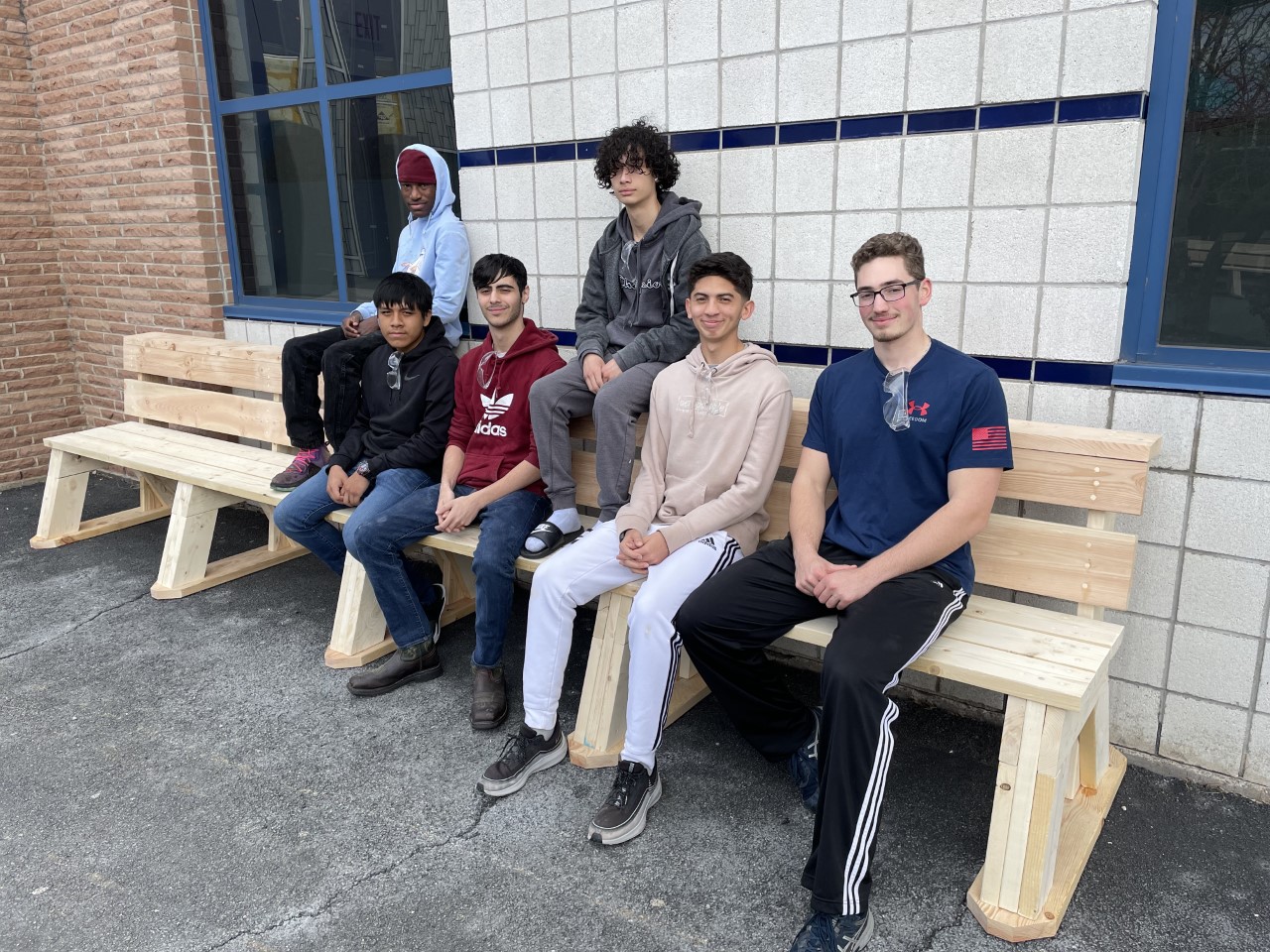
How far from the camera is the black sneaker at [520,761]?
2854 millimetres

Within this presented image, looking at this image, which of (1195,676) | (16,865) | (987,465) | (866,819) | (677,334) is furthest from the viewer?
(677,334)

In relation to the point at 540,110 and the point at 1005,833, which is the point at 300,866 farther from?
the point at 540,110

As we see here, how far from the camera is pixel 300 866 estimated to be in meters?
2.55

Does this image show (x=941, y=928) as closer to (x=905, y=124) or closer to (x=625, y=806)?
(x=625, y=806)

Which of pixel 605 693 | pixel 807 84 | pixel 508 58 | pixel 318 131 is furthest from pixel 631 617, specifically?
pixel 318 131

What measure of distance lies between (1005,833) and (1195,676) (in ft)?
3.31

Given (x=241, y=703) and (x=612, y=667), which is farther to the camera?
(x=241, y=703)

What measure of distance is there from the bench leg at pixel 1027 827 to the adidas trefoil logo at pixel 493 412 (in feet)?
6.55

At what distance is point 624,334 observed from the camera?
346 cm

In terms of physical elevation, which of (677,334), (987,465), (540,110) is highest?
(540,110)

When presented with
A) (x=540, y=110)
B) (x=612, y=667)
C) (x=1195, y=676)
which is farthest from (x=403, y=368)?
(x=1195, y=676)

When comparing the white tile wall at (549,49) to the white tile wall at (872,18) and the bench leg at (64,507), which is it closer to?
the white tile wall at (872,18)

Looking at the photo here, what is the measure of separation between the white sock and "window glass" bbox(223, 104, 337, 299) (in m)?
2.57

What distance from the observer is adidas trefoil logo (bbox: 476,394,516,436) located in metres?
3.53
